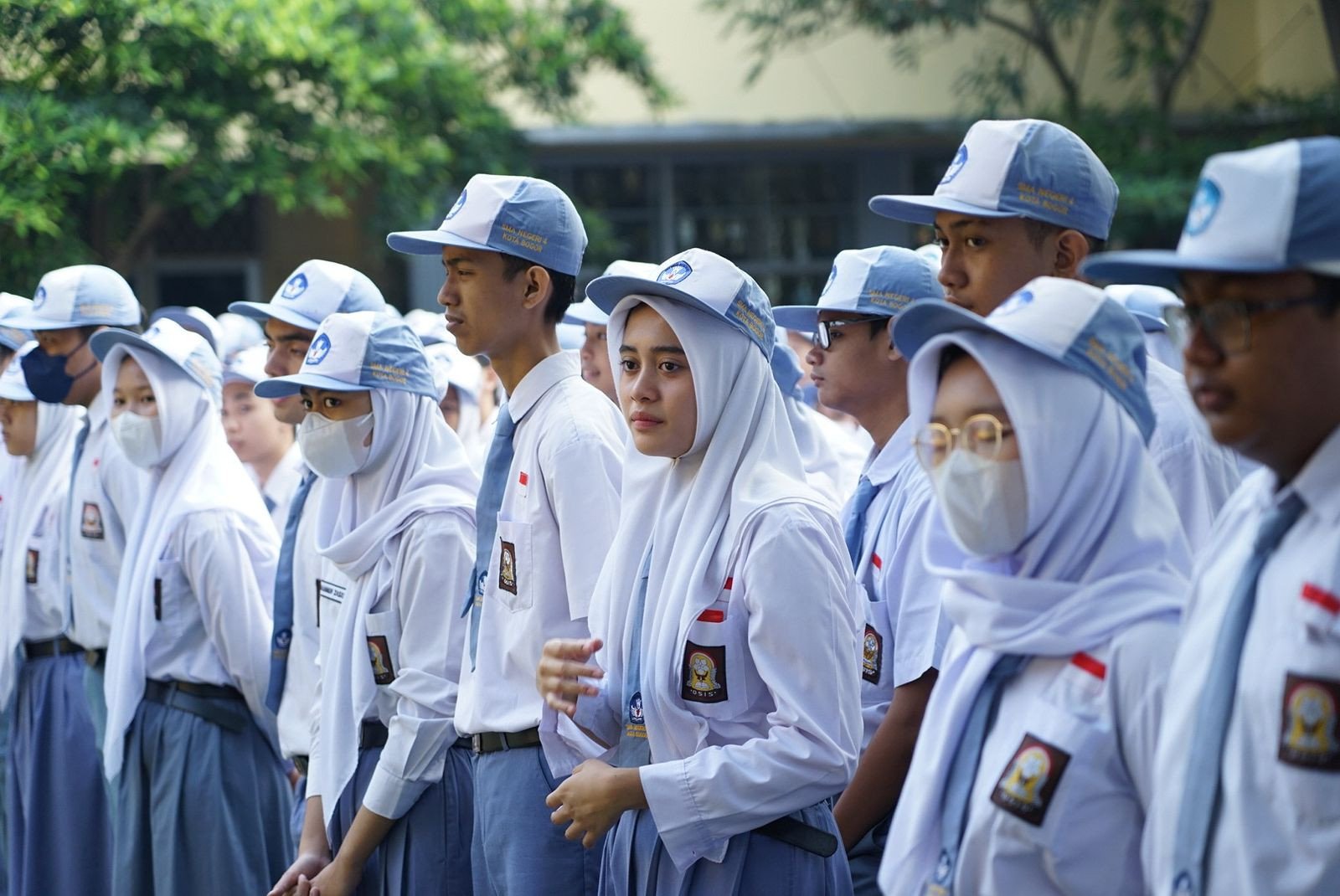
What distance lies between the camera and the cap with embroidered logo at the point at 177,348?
506 centimetres

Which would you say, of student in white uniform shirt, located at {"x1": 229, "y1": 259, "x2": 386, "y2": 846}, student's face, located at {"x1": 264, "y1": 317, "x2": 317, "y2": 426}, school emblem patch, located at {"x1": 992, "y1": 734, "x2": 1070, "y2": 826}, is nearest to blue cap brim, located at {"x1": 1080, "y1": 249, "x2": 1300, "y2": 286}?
school emblem patch, located at {"x1": 992, "y1": 734, "x2": 1070, "y2": 826}

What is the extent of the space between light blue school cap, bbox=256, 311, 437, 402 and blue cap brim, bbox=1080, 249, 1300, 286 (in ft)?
7.37

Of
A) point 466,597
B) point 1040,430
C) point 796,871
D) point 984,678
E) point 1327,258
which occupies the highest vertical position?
point 1327,258

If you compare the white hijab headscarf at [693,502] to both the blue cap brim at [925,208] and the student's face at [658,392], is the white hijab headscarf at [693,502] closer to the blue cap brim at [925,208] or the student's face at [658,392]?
the student's face at [658,392]

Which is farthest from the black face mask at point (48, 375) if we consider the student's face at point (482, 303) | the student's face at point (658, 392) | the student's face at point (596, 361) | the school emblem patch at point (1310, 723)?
the school emblem patch at point (1310, 723)

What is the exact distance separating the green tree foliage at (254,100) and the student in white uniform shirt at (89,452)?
126 inches

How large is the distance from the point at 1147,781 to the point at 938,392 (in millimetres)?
651

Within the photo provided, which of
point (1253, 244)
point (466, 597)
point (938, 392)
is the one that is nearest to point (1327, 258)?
point (1253, 244)

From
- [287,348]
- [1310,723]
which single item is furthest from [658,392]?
[287,348]

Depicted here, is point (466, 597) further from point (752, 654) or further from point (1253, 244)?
point (1253, 244)

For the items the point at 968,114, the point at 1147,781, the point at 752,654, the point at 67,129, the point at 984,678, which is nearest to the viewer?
the point at 1147,781

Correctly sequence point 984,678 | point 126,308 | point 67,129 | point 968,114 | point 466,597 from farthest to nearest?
point 968,114
point 67,129
point 126,308
point 466,597
point 984,678

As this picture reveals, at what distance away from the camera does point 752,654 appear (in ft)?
9.98

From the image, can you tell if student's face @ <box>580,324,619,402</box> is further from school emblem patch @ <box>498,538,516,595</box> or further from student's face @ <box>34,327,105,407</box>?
school emblem patch @ <box>498,538,516,595</box>
